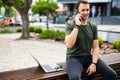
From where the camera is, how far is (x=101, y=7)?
101 feet

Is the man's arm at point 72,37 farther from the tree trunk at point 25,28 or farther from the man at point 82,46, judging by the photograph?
the tree trunk at point 25,28

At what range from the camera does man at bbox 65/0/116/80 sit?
357 cm

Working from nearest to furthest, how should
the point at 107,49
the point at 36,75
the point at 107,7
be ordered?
1. the point at 36,75
2. the point at 107,49
3. the point at 107,7

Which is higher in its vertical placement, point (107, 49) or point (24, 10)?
point (24, 10)

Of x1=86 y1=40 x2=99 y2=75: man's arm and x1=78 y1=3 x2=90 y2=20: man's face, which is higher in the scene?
x1=78 y1=3 x2=90 y2=20: man's face

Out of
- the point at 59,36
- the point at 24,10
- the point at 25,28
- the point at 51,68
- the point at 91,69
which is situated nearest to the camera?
the point at 91,69

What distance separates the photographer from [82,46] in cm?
368

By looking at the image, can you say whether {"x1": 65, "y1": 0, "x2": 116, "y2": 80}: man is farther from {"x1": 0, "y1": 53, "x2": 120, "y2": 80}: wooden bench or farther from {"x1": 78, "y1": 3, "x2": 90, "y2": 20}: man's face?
{"x1": 0, "y1": 53, "x2": 120, "y2": 80}: wooden bench

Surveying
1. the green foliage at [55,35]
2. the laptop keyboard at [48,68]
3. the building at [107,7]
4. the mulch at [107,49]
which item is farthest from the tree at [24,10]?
the laptop keyboard at [48,68]

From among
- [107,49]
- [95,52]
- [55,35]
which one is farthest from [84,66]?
[55,35]

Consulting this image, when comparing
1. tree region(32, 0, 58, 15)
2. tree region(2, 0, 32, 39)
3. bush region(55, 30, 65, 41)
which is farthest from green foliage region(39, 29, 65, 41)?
tree region(32, 0, 58, 15)

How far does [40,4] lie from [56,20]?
4.98m

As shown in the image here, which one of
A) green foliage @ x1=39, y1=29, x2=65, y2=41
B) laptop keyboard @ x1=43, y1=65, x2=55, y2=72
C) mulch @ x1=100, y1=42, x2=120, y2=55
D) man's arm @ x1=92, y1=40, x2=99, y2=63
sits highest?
man's arm @ x1=92, y1=40, x2=99, y2=63

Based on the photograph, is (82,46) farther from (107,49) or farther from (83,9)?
(107,49)
